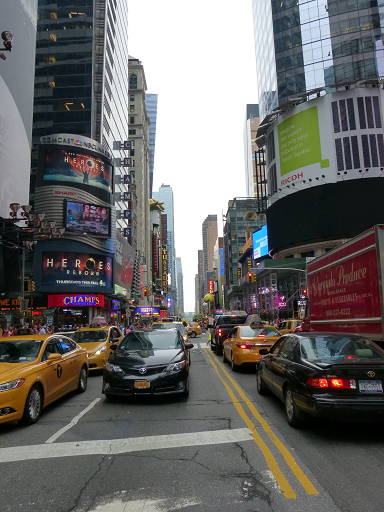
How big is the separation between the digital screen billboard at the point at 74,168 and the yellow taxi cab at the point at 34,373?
4157cm

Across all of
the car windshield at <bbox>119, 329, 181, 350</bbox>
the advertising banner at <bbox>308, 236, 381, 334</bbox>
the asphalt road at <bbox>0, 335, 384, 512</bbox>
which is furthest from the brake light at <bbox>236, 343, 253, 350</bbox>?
the asphalt road at <bbox>0, 335, 384, 512</bbox>

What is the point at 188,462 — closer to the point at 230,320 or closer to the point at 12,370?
the point at 12,370

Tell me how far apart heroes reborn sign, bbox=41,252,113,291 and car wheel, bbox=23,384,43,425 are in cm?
4017

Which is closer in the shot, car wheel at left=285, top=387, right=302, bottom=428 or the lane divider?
the lane divider

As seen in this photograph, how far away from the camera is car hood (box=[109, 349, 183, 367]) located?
25.7 ft

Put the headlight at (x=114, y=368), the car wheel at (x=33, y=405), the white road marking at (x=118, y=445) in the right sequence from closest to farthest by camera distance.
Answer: the white road marking at (x=118, y=445) < the car wheel at (x=33, y=405) < the headlight at (x=114, y=368)

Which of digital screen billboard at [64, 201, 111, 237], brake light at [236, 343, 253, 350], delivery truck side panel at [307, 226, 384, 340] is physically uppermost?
digital screen billboard at [64, 201, 111, 237]

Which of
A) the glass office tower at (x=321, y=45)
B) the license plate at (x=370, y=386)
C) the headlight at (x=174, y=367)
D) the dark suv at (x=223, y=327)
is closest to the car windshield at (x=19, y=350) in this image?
the headlight at (x=174, y=367)

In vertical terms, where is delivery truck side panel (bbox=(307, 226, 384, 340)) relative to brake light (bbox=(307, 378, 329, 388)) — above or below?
above

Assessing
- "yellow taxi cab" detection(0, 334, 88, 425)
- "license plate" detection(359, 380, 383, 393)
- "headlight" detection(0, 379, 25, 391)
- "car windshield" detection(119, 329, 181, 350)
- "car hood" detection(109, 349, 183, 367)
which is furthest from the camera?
"car windshield" detection(119, 329, 181, 350)

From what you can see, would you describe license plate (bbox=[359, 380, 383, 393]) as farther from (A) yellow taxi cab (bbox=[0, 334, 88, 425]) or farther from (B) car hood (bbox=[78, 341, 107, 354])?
(B) car hood (bbox=[78, 341, 107, 354])

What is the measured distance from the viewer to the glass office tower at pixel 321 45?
53.7 metres

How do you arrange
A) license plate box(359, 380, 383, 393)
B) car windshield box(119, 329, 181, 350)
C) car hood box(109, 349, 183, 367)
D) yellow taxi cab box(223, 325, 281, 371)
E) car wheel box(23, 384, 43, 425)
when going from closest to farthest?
license plate box(359, 380, 383, 393) → car wheel box(23, 384, 43, 425) → car hood box(109, 349, 183, 367) → car windshield box(119, 329, 181, 350) → yellow taxi cab box(223, 325, 281, 371)

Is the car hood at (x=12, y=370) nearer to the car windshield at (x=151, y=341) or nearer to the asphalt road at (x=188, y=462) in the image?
the asphalt road at (x=188, y=462)
